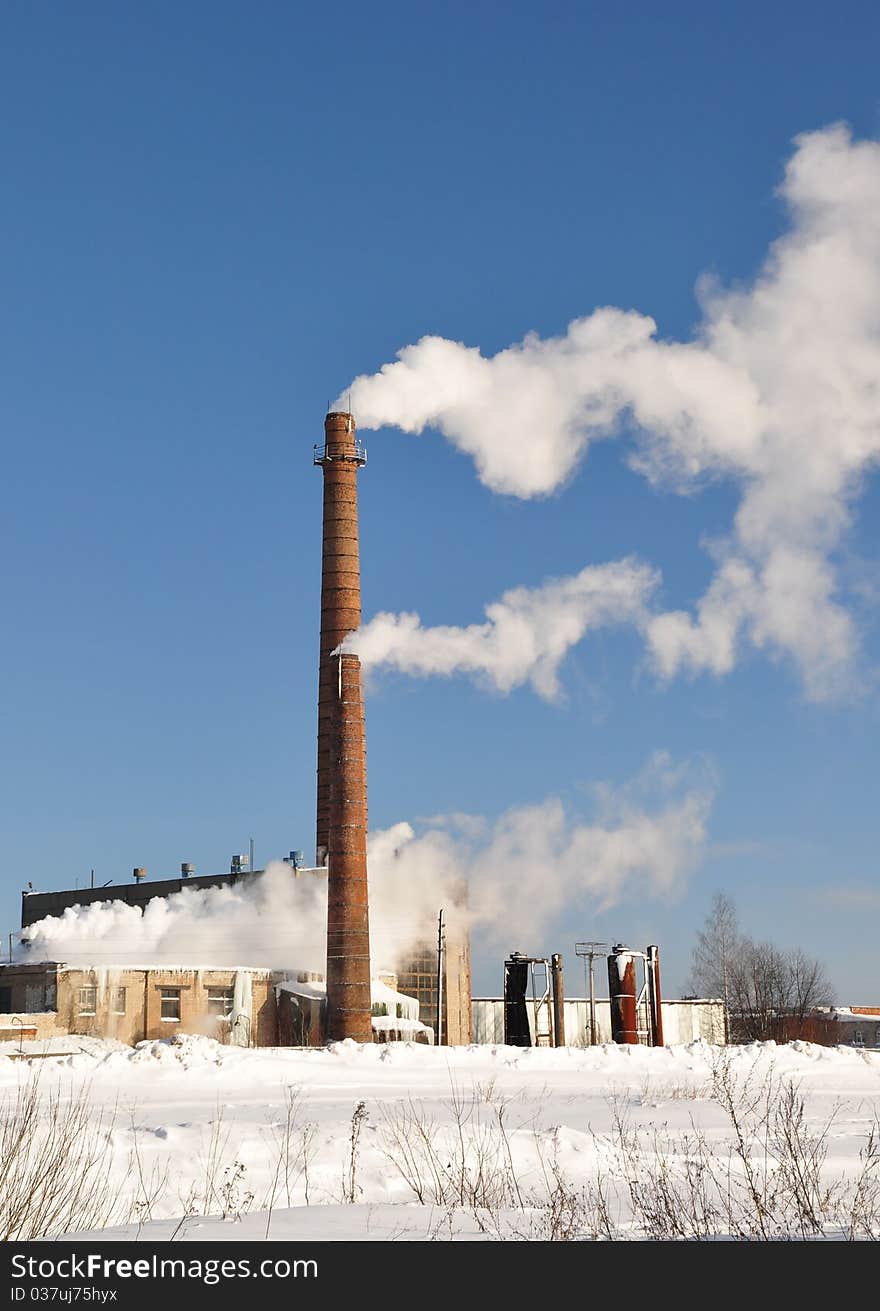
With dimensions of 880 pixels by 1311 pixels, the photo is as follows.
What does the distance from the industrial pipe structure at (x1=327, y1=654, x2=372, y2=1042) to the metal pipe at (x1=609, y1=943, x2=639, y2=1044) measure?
7.58m

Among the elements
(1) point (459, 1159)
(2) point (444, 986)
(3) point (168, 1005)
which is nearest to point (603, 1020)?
(2) point (444, 986)

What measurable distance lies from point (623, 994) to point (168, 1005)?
1565 centimetres

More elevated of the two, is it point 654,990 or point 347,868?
point 347,868

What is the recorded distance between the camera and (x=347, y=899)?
42.5 meters

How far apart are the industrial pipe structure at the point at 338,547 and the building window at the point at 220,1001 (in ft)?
29.8

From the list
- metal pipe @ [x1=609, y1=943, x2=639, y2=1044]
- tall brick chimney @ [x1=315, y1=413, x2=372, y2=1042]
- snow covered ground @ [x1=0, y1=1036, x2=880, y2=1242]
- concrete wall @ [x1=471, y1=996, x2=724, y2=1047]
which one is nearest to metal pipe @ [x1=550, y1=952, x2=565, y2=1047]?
metal pipe @ [x1=609, y1=943, x2=639, y2=1044]

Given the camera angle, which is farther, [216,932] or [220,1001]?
[216,932]

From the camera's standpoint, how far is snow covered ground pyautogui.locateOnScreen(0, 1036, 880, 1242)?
8688 mm

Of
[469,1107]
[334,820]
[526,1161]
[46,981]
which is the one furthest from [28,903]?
[526,1161]

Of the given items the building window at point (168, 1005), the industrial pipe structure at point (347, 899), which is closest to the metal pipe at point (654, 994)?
the industrial pipe structure at point (347, 899)

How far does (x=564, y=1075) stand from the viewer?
1163 inches

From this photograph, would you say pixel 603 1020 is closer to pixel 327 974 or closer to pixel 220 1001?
pixel 220 1001

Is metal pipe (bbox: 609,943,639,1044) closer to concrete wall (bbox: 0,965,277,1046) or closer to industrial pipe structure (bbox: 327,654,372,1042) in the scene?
industrial pipe structure (bbox: 327,654,372,1042)

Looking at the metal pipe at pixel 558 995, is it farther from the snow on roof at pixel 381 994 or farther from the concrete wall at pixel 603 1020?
the concrete wall at pixel 603 1020
